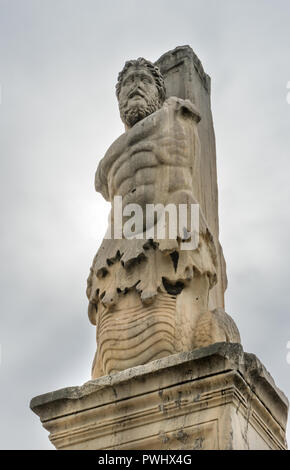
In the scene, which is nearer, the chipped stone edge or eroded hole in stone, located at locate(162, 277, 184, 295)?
the chipped stone edge

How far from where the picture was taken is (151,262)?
8.77 m

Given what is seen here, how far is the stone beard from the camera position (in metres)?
8.34

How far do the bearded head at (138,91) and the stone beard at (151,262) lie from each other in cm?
1

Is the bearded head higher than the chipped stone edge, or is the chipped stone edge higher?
the bearded head

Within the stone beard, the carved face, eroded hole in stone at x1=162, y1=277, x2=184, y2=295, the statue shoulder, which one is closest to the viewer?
the stone beard

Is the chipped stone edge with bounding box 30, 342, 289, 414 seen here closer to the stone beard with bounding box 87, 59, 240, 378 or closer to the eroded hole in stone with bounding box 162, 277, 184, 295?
the stone beard with bounding box 87, 59, 240, 378

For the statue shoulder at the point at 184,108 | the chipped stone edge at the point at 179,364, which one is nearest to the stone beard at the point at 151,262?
the statue shoulder at the point at 184,108

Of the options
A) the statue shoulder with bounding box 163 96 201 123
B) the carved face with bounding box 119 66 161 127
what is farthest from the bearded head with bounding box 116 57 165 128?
the statue shoulder with bounding box 163 96 201 123
